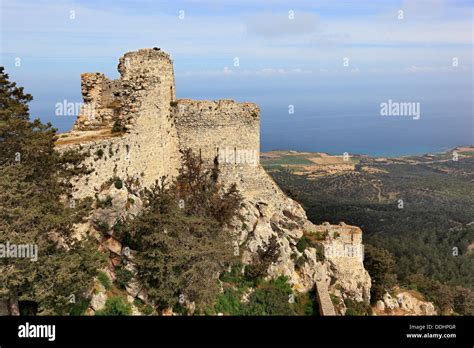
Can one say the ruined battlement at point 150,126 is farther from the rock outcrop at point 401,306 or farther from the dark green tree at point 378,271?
the rock outcrop at point 401,306

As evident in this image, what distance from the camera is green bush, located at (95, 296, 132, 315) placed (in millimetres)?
10711

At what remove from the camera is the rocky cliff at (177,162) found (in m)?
12.5

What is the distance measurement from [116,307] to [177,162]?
6995 millimetres

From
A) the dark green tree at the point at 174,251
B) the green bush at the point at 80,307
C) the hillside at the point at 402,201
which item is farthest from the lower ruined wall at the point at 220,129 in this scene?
the hillside at the point at 402,201

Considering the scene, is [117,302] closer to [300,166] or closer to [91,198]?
[91,198]

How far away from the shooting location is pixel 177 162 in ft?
54.6

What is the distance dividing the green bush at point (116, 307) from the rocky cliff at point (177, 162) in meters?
0.35

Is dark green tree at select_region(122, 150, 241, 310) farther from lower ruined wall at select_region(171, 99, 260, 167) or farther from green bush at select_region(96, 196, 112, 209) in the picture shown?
lower ruined wall at select_region(171, 99, 260, 167)

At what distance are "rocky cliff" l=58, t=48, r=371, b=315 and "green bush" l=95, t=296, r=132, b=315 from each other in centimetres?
35

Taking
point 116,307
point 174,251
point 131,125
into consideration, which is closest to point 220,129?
point 131,125

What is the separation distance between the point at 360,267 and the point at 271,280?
6.35 m

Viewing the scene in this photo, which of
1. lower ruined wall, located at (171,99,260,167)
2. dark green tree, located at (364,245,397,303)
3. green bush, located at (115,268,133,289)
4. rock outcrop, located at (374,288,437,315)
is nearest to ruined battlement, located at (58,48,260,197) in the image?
lower ruined wall, located at (171,99,260,167)

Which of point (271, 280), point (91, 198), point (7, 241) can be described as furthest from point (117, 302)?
point (271, 280)
